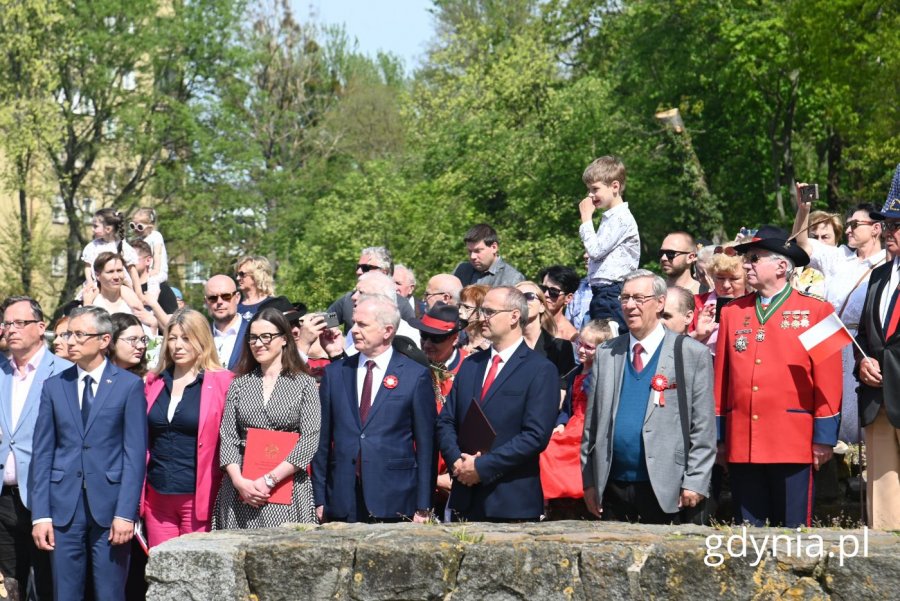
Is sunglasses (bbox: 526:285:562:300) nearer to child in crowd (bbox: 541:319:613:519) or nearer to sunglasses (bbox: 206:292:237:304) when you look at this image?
child in crowd (bbox: 541:319:613:519)

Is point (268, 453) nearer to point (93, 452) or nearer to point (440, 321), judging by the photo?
point (93, 452)

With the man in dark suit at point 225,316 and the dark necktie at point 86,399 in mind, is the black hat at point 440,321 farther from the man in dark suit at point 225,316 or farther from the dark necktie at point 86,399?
the dark necktie at point 86,399

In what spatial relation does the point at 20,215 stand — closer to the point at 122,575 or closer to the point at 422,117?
the point at 422,117

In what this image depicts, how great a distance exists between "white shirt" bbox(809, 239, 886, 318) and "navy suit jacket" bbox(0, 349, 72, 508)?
5356 millimetres

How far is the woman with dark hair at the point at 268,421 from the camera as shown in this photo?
23.6 ft

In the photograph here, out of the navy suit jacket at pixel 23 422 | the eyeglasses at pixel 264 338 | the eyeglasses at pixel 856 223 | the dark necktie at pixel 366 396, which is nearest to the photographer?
the dark necktie at pixel 366 396

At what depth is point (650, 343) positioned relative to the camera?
684 cm

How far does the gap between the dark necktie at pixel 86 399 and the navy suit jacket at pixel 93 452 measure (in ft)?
0.09

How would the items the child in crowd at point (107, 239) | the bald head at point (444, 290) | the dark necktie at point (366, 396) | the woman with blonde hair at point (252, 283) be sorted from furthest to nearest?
the child in crowd at point (107, 239), the woman with blonde hair at point (252, 283), the bald head at point (444, 290), the dark necktie at point (366, 396)

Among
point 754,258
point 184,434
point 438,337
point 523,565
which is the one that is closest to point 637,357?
point 754,258

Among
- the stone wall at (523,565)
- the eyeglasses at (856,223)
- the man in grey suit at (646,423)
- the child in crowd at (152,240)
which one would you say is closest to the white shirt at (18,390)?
the stone wall at (523,565)

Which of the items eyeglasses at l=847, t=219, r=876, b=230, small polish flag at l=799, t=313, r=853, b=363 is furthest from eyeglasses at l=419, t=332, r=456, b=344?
eyeglasses at l=847, t=219, r=876, b=230

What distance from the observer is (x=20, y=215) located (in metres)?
42.0

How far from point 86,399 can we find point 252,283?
8.56ft
